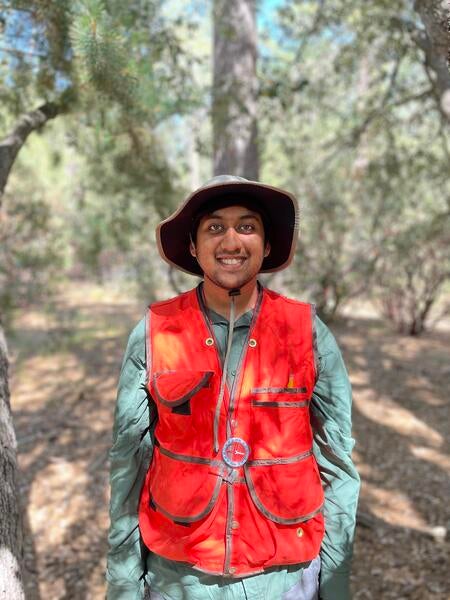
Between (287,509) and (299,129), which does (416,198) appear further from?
(287,509)

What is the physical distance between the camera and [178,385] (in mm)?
1565

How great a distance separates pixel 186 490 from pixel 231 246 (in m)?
0.73

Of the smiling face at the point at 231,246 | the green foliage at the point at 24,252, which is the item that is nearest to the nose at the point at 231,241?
the smiling face at the point at 231,246

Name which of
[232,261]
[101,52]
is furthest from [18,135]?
[232,261]

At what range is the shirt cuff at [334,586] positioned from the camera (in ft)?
5.41

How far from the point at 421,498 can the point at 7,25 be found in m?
4.12

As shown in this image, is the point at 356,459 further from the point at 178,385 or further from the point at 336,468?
the point at 178,385

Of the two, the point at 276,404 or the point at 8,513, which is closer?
the point at 276,404

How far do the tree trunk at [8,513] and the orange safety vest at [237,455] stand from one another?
1.37ft

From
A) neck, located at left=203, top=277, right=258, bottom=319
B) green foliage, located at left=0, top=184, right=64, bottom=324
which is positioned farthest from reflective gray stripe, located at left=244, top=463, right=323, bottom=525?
green foliage, located at left=0, top=184, right=64, bottom=324

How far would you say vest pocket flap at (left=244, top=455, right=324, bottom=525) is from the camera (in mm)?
1553

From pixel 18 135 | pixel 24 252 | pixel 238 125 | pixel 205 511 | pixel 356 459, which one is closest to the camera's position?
pixel 205 511

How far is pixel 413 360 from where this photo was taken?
26.6ft

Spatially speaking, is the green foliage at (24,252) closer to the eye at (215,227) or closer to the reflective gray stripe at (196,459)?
the eye at (215,227)
